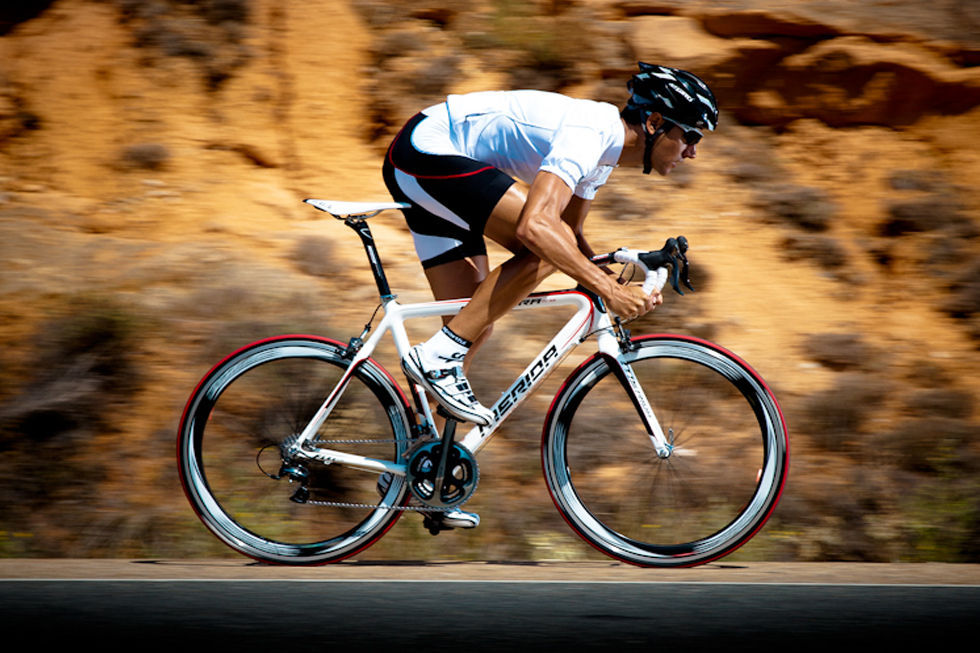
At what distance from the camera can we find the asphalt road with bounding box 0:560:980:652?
382 centimetres

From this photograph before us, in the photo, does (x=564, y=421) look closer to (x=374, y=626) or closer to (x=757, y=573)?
(x=757, y=573)

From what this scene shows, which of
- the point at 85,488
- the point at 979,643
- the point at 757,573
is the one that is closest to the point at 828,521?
the point at 757,573

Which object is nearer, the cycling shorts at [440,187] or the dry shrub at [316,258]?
the cycling shorts at [440,187]

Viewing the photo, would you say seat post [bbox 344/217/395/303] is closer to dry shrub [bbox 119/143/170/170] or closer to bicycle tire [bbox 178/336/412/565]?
bicycle tire [bbox 178/336/412/565]

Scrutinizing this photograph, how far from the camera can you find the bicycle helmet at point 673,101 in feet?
15.3

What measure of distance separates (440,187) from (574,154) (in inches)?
24.0

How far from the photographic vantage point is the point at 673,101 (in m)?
4.66

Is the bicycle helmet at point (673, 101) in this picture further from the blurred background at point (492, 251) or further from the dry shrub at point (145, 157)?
the dry shrub at point (145, 157)

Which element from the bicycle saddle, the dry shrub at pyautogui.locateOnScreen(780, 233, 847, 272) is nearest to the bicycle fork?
the bicycle saddle

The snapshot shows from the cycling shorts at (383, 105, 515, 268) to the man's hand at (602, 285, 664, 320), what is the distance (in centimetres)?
63

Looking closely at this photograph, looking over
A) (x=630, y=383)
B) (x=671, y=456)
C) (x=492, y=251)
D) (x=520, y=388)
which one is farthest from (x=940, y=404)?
(x=520, y=388)

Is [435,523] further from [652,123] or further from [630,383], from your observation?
[652,123]

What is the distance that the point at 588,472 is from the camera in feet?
16.7

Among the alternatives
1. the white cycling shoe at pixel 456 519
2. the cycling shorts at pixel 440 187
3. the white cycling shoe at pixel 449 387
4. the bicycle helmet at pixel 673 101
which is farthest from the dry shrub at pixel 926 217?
the white cycling shoe at pixel 456 519
